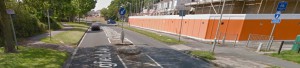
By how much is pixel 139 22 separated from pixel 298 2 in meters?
38.4

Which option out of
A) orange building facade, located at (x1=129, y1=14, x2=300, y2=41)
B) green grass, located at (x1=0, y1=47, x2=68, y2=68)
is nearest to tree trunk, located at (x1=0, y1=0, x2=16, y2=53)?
green grass, located at (x1=0, y1=47, x2=68, y2=68)

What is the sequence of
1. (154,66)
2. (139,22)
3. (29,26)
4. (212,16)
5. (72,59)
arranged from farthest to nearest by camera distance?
1. (139,22)
2. (212,16)
3. (29,26)
4. (72,59)
5. (154,66)

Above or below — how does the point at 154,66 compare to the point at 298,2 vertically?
below

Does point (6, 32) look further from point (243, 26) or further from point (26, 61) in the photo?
point (243, 26)

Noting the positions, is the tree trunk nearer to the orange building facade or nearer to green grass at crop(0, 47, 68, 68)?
green grass at crop(0, 47, 68, 68)

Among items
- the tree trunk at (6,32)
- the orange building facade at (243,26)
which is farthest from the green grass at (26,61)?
the orange building facade at (243,26)

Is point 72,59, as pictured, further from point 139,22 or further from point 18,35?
point 139,22

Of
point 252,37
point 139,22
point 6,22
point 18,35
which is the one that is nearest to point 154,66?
point 6,22

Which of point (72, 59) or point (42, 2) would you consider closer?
point (72, 59)

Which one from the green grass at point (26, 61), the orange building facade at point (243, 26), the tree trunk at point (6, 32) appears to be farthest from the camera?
the orange building facade at point (243, 26)

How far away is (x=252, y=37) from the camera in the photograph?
65.5 ft

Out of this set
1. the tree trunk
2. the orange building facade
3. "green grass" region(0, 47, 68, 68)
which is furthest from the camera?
the orange building facade

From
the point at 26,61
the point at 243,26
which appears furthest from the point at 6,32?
the point at 243,26

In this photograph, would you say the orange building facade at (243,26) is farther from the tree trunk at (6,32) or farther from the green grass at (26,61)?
the tree trunk at (6,32)
